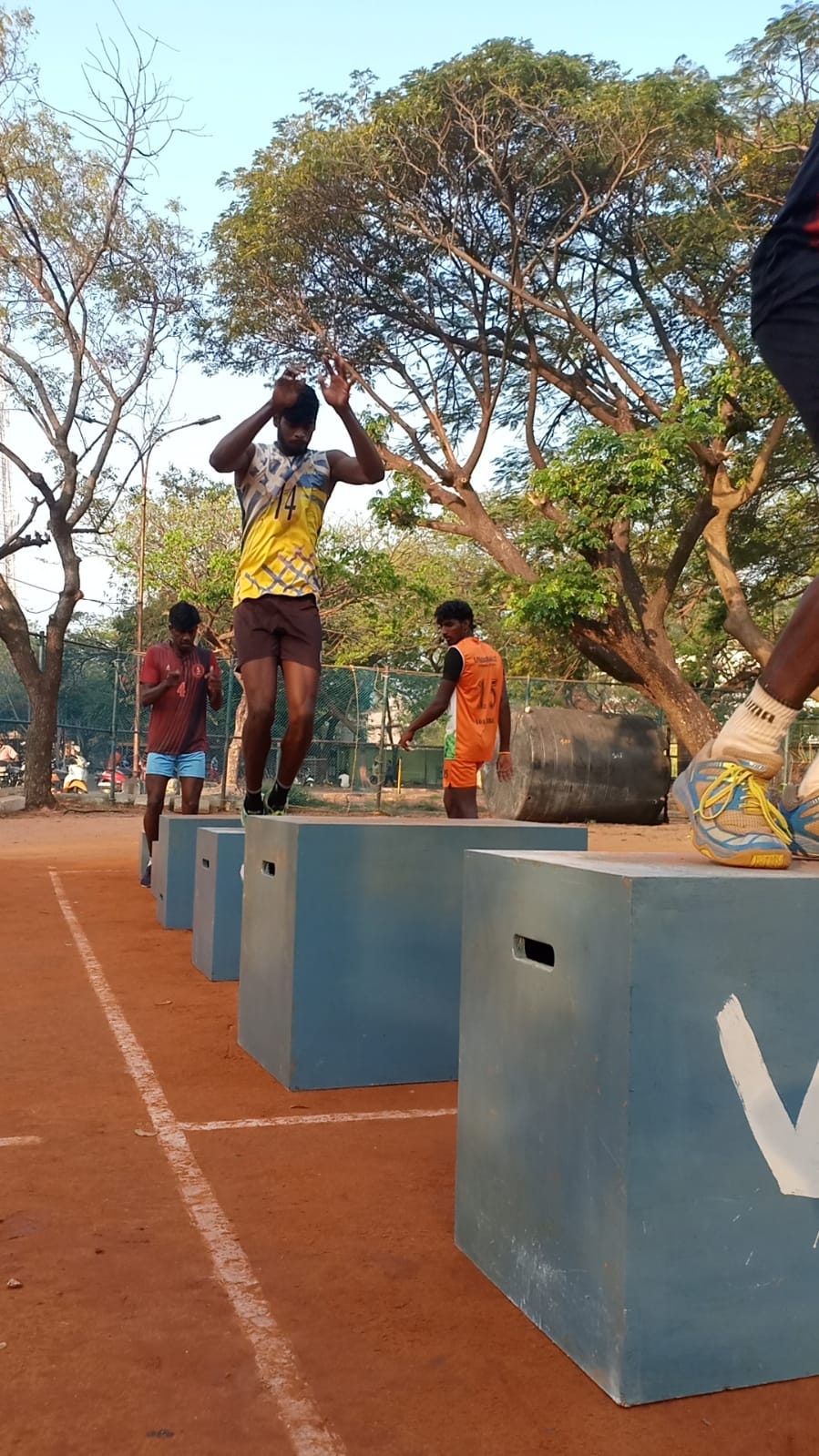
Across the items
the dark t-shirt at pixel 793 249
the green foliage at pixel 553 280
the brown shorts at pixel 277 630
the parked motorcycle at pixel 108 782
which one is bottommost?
the parked motorcycle at pixel 108 782

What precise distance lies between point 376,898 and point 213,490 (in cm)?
3243

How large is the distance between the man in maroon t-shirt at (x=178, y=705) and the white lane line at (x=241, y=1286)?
430 cm

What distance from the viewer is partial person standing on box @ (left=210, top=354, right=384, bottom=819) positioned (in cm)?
529

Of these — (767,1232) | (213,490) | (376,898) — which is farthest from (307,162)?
(767,1232)

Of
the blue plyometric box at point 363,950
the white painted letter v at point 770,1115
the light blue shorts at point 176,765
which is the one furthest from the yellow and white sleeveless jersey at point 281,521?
the white painted letter v at point 770,1115

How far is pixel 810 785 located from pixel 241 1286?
1.60 m

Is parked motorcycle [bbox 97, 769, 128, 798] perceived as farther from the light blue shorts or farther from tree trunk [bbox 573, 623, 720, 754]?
the light blue shorts

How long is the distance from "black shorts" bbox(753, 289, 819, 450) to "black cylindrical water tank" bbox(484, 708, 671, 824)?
15.5 m

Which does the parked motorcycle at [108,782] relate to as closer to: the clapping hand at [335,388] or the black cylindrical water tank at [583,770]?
the black cylindrical water tank at [583,770]

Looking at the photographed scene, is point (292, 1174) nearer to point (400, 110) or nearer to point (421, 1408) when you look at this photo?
point (421, 1408)

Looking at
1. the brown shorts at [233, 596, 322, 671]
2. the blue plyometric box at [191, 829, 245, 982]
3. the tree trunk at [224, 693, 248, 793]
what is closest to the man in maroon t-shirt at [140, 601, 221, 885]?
the brown shorts at [233, 596, 322, 671]

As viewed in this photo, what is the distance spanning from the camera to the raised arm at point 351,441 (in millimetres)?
4973

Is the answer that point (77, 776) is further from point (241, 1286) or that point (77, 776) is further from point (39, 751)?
point (241, 1286)

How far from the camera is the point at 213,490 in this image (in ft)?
113
